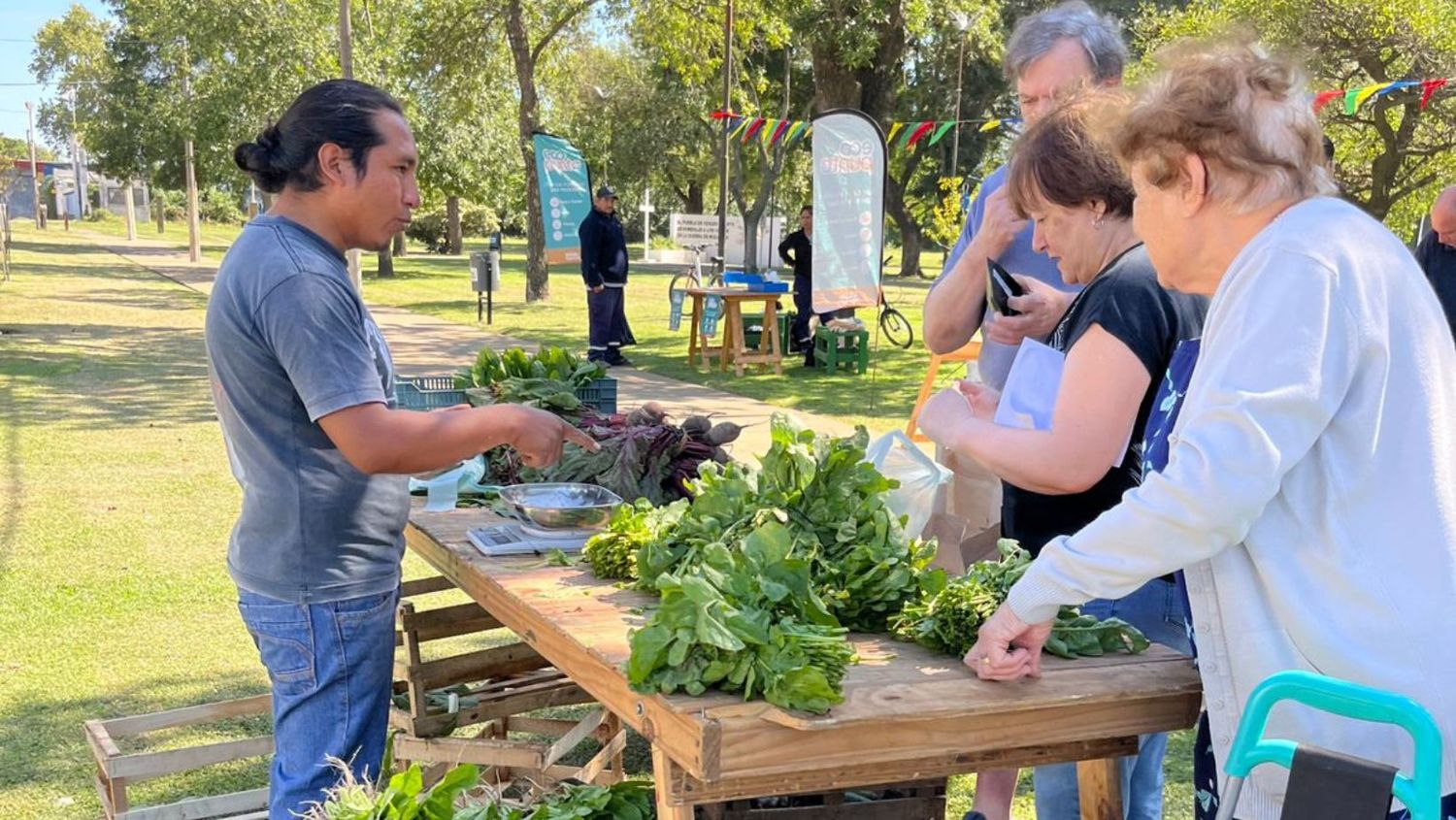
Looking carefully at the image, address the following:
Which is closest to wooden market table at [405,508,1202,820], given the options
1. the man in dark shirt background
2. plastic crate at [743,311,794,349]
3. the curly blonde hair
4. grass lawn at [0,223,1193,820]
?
the curly blonde hair


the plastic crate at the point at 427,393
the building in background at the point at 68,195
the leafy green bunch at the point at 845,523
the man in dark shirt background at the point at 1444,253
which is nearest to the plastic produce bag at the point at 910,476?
the leafy green bunch at the point at 845,523

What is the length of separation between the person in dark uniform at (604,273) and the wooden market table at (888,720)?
1240 cm

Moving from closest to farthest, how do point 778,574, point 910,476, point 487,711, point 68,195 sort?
point 778,574 < point 910,476 < point 487,711 < point 68,195

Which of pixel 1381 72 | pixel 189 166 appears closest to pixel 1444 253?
pixel 1381 72

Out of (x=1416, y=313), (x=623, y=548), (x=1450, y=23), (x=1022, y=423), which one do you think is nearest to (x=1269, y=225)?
(x=1416, y=313)

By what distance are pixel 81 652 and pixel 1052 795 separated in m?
4.23

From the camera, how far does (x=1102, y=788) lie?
235cm

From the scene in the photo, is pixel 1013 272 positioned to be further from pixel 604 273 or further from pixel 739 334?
pixel 604 273

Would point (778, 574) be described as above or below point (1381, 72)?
below

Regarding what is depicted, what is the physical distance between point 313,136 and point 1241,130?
1726 millimetres

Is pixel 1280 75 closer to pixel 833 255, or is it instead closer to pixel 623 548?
pixel 623 548

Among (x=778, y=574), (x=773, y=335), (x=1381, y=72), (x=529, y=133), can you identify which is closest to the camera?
(x=778, y=574)

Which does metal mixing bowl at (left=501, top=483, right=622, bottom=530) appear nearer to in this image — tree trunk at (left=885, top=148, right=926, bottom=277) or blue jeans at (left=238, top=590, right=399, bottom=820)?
blue jeans at (left=238, top=590, right=399, bottom=820)

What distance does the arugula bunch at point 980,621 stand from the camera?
2.15 meters
